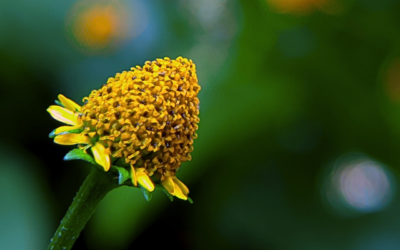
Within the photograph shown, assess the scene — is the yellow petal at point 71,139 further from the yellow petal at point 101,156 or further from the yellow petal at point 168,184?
the yellow petal at point 168,184

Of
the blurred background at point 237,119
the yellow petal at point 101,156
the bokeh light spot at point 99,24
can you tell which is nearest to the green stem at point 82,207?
the yellow petal at point 101,156

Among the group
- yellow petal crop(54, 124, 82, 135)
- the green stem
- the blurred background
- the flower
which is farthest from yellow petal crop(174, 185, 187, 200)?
the blurred background

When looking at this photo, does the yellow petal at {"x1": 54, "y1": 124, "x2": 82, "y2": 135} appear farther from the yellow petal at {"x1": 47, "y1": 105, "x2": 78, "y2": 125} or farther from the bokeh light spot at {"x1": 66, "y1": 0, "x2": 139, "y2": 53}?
the bokeh light spot at {"x1": 66, "y1": 0, "x2": 139, "y2": 53}

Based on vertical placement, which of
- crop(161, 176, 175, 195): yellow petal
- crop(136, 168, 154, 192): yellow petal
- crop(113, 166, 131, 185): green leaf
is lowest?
crop(161, 176, 175, 195): yellow petal

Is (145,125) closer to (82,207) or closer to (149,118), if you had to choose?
(149,118)

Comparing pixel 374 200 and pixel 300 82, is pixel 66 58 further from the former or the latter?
pixel 374 200

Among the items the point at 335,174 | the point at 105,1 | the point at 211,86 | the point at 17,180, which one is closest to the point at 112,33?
the point at 105,1
